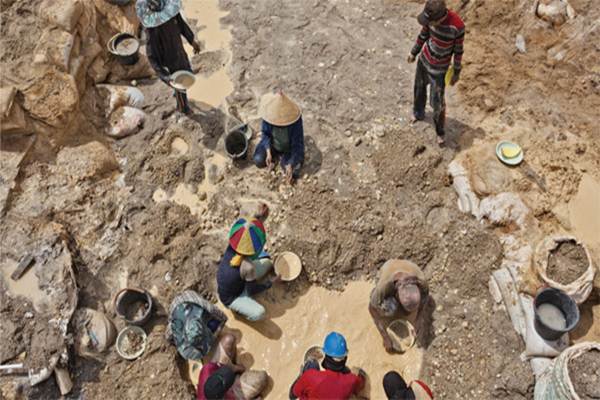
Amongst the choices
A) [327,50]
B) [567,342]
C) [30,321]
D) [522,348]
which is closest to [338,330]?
[522,348]

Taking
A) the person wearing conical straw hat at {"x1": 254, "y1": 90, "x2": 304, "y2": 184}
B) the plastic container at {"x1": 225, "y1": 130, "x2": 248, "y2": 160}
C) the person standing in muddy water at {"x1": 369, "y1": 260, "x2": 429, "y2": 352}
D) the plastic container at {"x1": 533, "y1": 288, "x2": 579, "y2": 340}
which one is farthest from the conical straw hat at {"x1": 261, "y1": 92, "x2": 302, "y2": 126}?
the plastic container at {"x1": 533, "y1": 288, "x2": 579, "y2": 340}

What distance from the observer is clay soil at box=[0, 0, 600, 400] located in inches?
183

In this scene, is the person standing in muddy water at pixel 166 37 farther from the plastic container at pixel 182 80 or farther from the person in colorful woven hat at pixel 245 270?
the person in colorful woven hat at pixel 245 270

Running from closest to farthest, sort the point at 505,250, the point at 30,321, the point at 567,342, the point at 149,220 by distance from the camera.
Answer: the point at 567,342
the point at 30,321
the point at 505,250
the point at 149,220

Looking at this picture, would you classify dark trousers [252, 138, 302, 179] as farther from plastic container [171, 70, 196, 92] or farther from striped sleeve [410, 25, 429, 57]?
striped sleeve [410, 25, 429, 57]

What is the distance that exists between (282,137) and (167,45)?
2013 millimetres

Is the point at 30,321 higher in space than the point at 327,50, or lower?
lower

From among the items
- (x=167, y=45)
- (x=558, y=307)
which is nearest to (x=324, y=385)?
(x=558, y=307)

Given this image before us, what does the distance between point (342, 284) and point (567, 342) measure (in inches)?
89.0

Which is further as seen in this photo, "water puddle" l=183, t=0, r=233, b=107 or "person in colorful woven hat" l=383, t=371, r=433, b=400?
"water puddle" l=183, t=0, r=233, b=107

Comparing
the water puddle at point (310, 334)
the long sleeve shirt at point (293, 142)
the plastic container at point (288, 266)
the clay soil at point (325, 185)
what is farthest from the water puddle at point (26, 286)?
the long sleeve shirt at point (293, 142)

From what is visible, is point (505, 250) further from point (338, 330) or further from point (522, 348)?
point (338, 330)

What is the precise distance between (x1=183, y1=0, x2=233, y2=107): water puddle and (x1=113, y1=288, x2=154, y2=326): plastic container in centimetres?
298

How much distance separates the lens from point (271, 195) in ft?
18.7
